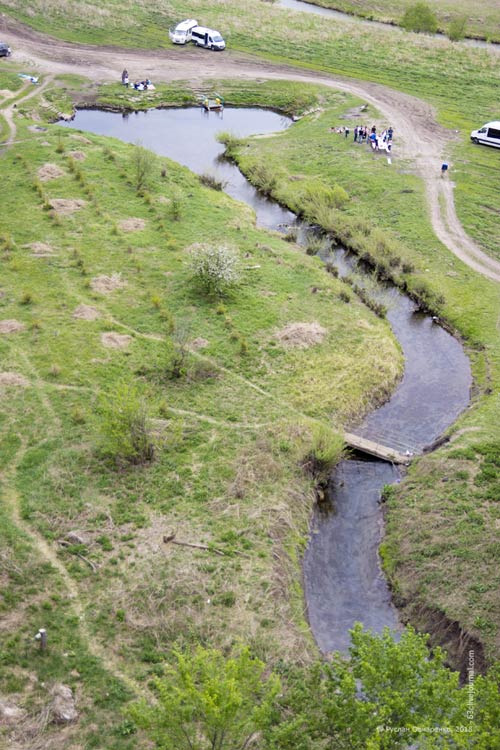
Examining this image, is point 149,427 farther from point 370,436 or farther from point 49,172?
point 49,172

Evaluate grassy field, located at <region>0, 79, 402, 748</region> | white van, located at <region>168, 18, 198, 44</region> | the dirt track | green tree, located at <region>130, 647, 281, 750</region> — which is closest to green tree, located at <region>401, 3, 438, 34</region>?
the dirt track

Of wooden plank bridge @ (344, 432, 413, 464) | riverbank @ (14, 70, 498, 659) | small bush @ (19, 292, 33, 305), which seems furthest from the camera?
small bush @ (19, 292, 33, 305)

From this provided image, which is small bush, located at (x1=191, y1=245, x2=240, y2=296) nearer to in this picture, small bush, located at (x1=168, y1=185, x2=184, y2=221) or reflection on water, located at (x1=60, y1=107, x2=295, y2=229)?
small bush, located at (x1=168, y1=185, x2=184, y2=221)

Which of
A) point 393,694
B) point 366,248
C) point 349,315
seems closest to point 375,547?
point 393,694

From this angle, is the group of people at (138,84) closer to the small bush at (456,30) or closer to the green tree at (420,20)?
the green tree at (420,20)

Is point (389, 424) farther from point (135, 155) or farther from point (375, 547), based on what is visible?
point (135, 155)

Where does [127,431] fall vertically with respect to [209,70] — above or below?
below

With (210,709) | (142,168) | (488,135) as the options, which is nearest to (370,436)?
(210,709)
